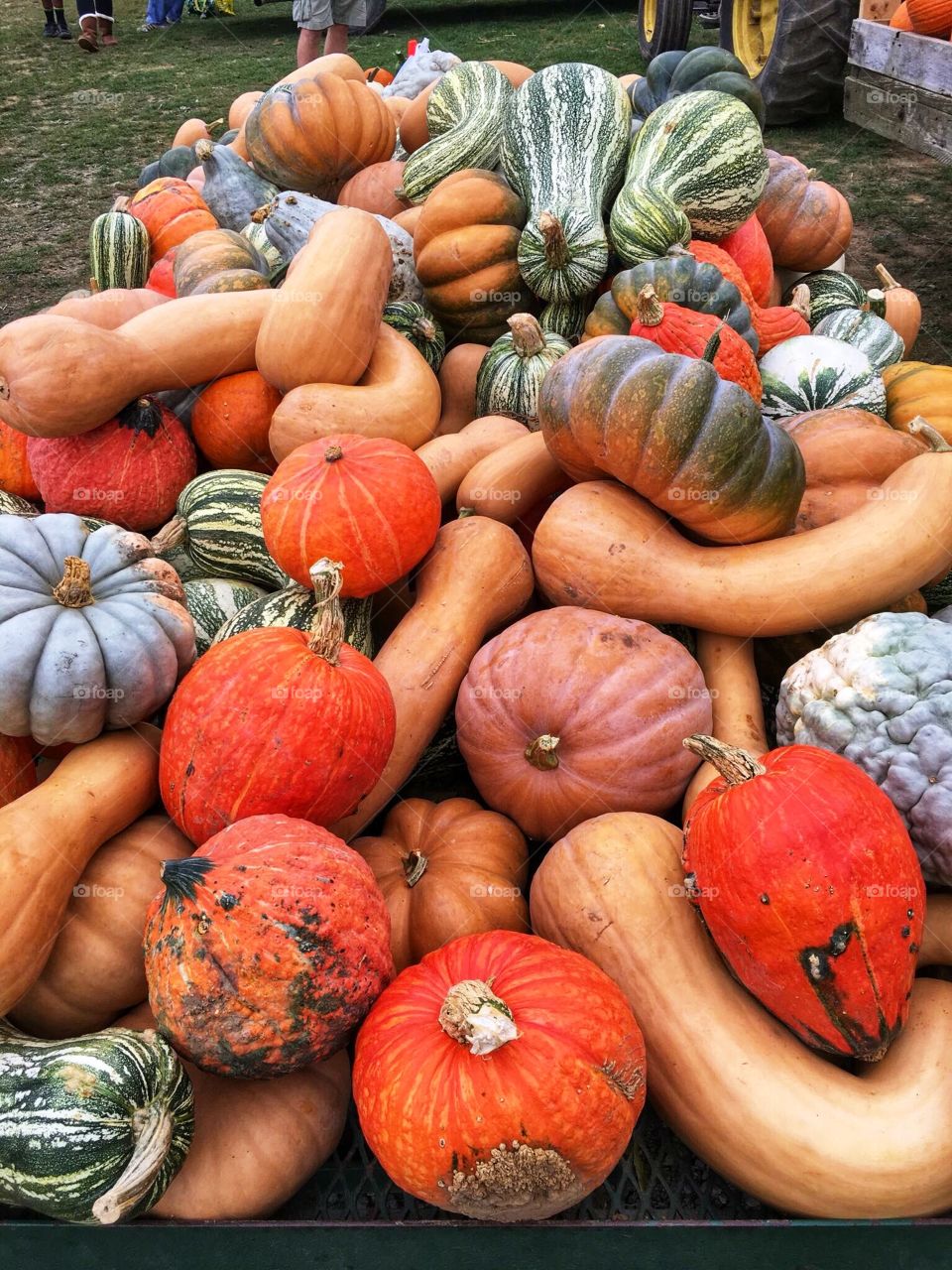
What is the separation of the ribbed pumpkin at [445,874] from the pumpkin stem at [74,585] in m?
0.71

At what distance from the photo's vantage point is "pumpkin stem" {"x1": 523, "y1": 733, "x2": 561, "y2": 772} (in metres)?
1.89

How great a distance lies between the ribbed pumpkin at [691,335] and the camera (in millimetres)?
2438

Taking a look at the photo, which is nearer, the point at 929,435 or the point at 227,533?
the point at 929,435

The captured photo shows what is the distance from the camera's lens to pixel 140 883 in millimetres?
1732

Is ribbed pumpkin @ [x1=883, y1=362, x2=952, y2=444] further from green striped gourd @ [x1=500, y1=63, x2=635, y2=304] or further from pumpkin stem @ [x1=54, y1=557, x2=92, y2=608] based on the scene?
pumpkin stem @ [x1=54, y1=557, x2=92, y2=608]

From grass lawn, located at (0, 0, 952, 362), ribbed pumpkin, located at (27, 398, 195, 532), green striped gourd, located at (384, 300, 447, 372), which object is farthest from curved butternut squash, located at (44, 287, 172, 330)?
grass lawn, located at (0, 0, 952, 362)

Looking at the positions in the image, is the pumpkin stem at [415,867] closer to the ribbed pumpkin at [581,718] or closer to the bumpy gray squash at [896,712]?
the ribbed pumpkin at [581,718]

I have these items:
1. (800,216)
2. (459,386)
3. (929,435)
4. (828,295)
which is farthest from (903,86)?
(929,435)

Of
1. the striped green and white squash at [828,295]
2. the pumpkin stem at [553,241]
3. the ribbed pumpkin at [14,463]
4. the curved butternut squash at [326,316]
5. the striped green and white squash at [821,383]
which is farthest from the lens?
the striped green and white squash at [828,295]

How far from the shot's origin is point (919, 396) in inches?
112

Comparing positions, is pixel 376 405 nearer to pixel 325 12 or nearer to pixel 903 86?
pixel 903 86

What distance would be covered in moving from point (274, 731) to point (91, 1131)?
25.6 inches

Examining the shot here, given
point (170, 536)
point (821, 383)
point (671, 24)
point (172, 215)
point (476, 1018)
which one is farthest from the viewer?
point (671, 24)

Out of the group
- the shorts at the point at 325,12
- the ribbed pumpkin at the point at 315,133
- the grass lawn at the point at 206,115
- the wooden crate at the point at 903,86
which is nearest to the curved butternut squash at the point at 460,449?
the ribbed pumpkin at the point at 315,133
